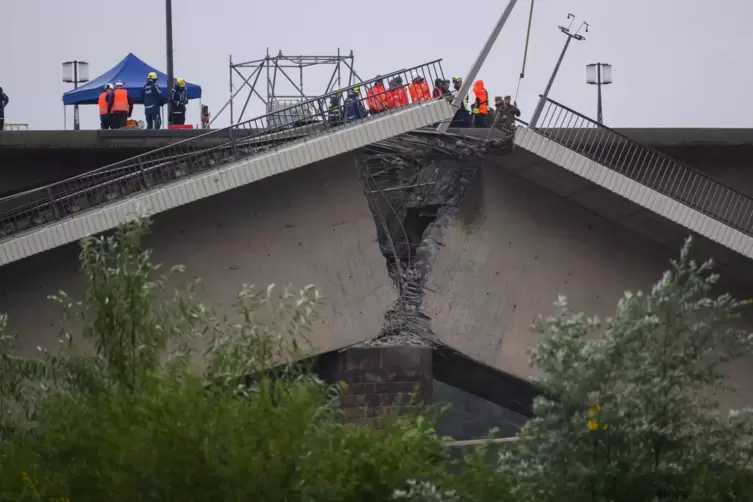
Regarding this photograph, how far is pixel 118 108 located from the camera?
107 feet

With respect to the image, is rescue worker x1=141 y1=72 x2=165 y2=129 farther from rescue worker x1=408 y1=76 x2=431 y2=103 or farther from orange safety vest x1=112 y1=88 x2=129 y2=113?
rescue worker x1=408 y1=76 x2=431 y2=103

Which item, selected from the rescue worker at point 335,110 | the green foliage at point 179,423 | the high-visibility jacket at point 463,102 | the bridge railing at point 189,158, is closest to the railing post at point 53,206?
the bridge railing at point 189,158

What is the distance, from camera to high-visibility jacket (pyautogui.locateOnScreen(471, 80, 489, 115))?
31766 mm

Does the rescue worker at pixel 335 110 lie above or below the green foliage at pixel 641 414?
above

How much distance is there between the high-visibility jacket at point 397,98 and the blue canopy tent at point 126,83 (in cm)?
1199

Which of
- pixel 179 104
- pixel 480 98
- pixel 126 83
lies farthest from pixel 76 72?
pixel 480 98

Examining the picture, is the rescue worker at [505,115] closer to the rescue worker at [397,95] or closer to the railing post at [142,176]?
the rescue worker at [397,95]

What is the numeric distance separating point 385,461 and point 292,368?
6.15 ft

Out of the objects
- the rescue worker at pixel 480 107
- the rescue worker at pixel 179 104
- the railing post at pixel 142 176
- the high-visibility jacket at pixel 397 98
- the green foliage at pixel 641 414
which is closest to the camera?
the green foliage at pixel 641 414

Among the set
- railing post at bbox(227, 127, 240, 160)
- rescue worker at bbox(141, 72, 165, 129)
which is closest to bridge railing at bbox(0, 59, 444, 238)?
railing post at bbox(227, 127, 240, 160)

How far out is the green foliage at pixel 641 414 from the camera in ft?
57.1

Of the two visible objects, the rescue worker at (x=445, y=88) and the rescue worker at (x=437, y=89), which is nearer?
the rescue worker at (x=437, y=89)

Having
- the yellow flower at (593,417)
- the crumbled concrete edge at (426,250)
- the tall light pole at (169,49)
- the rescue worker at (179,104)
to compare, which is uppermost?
the tall light pole at (169,49)

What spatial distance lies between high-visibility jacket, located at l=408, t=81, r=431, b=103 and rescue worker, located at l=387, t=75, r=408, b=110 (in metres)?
0.14
